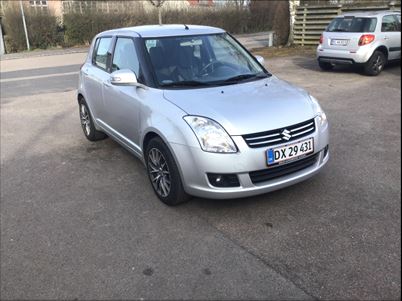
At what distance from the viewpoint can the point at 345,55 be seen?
10797mm

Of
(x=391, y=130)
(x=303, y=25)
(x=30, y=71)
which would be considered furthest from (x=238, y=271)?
(x=303, y=25)

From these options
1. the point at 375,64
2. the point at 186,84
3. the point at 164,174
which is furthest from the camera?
the point at 375,64

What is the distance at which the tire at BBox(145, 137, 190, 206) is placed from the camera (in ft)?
12.8

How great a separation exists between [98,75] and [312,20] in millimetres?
14528

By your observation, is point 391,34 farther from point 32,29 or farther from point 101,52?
point 32,29

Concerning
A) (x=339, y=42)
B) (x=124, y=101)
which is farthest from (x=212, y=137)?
(x=339, y=42)

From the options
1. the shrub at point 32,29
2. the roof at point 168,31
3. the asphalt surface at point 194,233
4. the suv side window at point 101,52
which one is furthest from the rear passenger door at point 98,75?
the shrub at point 32,29

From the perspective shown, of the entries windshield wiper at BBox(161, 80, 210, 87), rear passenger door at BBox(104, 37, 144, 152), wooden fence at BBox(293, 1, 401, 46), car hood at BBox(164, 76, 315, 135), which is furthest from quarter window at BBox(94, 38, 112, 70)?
wooden fence at BBox(293, 1, 401, 46)

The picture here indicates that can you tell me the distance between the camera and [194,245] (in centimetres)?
349

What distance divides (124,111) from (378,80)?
7.54m

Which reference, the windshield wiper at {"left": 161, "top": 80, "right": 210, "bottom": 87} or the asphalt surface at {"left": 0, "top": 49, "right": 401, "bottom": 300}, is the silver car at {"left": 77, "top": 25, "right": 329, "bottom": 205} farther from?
the asphalt surface at {"left": 0, "top": 49, "right": 401, "bottom": 300}

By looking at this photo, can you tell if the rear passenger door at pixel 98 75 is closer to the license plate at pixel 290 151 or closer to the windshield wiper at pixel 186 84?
the windshield wiper at pixel 186 84

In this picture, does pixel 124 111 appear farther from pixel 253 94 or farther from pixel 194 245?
pixel 194 245

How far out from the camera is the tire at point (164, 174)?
391 centimetres
